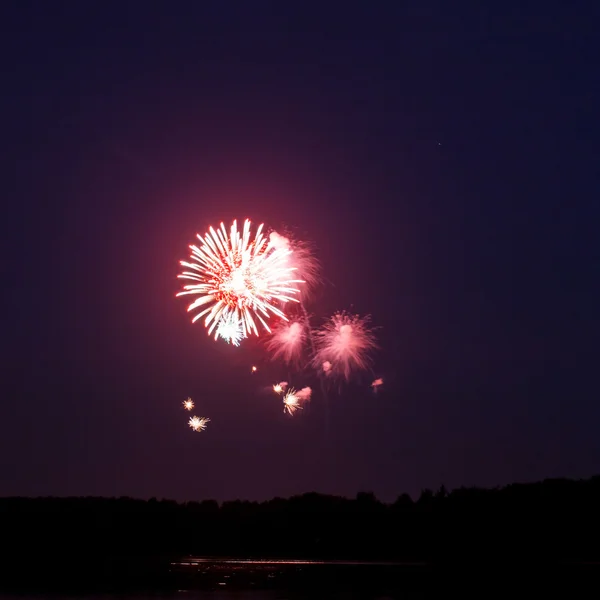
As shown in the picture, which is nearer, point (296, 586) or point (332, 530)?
point (296, 586)

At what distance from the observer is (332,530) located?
111 metres

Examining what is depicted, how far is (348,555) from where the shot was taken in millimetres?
106062

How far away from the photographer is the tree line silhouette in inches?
3652

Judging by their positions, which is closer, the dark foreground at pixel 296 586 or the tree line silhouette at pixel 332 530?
the dark foreground at pixel 296 586

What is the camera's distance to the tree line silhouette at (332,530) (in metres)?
92.8

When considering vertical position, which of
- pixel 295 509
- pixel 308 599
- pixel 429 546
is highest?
pixel 295 509

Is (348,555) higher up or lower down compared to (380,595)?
higher up

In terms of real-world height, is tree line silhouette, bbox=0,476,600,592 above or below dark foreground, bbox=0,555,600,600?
above

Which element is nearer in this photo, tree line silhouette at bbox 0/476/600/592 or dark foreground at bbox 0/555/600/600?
dark foreground at bbox 0/555/600/600

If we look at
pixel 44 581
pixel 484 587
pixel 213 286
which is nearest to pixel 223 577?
pixel 44 581

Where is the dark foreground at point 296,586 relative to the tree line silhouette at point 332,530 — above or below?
below

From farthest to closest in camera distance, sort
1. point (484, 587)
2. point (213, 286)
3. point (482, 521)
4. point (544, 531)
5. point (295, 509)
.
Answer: point (295, 509)
point (482, 521)
point (544, 531)
point (484, 587)
point (213, 286)

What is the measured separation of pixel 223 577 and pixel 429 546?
174 feet

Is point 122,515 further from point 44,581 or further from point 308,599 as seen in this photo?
point 308,599
